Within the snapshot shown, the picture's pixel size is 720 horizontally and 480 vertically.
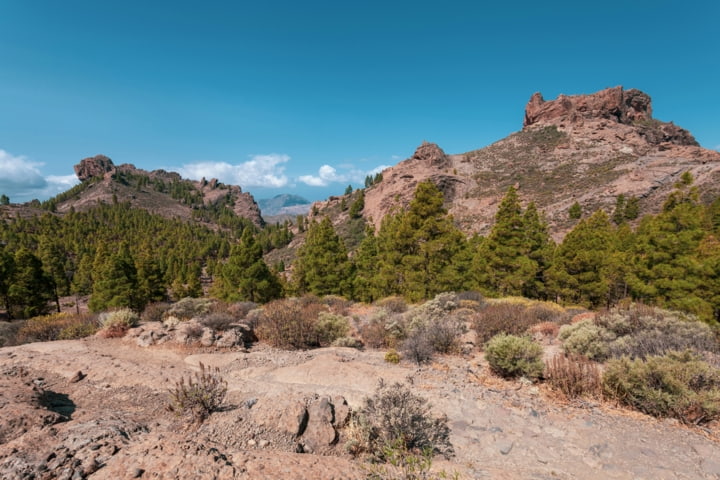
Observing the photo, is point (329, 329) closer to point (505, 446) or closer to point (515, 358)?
point (515, 358)

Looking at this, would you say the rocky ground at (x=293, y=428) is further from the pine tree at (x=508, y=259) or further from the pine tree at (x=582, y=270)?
the pine tree at (x=582, y=270)

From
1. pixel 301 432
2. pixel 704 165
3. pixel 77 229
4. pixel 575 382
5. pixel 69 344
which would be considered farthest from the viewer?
pixel 77 229

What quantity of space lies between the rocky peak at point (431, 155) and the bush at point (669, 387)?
308ft

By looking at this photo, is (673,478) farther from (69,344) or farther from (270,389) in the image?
(69,344)

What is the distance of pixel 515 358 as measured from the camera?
7062 millimetres

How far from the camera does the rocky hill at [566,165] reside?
58.0m

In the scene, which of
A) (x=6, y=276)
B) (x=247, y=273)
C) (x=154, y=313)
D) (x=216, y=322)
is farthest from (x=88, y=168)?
(x=216, y=322)

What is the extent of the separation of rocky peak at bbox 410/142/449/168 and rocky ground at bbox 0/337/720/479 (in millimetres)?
93991

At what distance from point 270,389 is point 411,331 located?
16.9 feet

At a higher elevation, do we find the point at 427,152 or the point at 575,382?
the point at 427,152

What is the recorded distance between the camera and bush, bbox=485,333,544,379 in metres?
6.74

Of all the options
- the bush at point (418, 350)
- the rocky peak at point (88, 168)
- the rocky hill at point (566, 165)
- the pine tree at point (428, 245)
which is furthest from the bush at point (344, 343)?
the rocky peak at point (88, 168)

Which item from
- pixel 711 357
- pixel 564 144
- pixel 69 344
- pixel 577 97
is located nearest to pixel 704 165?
pixel 564 144

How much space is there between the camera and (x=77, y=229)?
90.4 m
